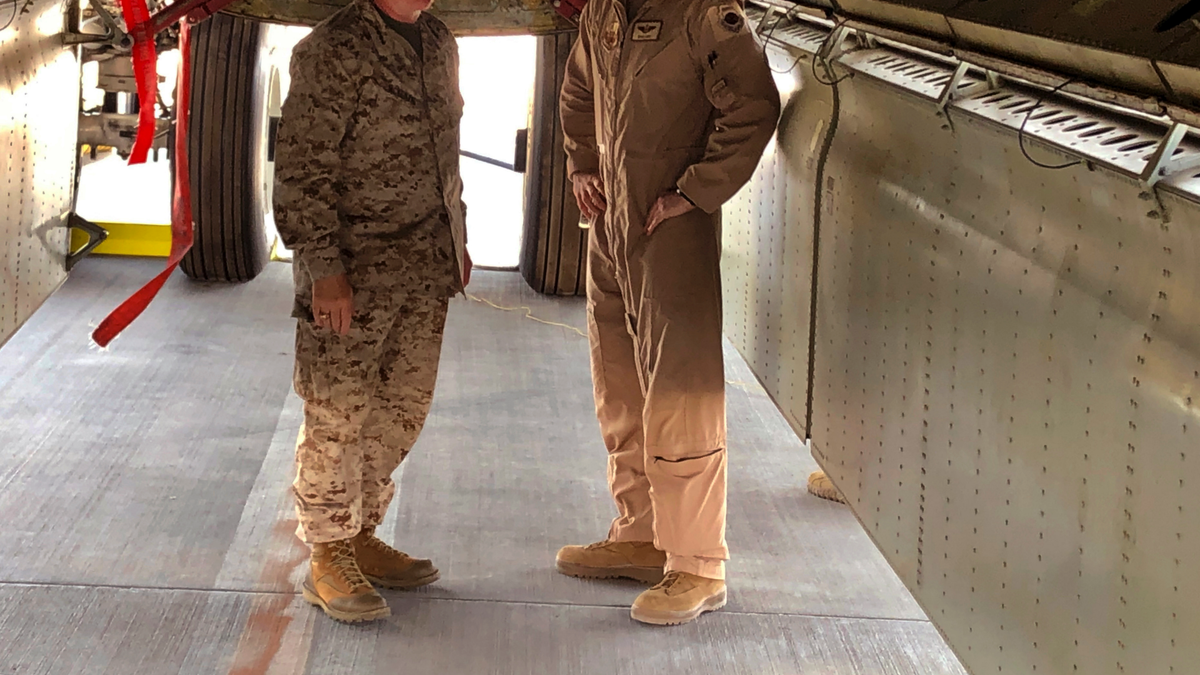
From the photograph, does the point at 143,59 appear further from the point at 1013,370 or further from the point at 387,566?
the point at 1013,370

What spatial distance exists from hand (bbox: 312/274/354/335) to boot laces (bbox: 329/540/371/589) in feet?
1.77

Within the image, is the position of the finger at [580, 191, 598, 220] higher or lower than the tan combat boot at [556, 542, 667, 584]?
higher

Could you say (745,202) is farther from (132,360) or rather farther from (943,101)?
(132,360)

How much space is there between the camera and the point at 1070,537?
148 cm

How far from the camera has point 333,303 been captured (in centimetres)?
245

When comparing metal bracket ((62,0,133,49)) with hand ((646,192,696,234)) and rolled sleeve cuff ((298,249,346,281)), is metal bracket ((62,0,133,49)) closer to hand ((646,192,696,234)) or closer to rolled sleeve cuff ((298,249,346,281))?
rolled sleeve cuff ((298,249,346,281))

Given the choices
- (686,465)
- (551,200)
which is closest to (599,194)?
(686,465)

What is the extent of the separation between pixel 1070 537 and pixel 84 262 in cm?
489

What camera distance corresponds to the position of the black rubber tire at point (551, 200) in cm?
523

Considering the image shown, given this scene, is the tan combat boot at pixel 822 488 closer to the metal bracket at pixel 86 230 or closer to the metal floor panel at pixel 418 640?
the metal floor panel at pixel 418 640

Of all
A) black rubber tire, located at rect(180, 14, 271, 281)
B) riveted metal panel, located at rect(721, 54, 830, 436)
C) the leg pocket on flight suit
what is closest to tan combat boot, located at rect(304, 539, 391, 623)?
the leg pocket on flight suit

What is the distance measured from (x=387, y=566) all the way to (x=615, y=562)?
56cm

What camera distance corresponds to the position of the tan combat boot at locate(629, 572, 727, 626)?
266cm

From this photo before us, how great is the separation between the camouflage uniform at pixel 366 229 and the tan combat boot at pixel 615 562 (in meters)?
0.53
